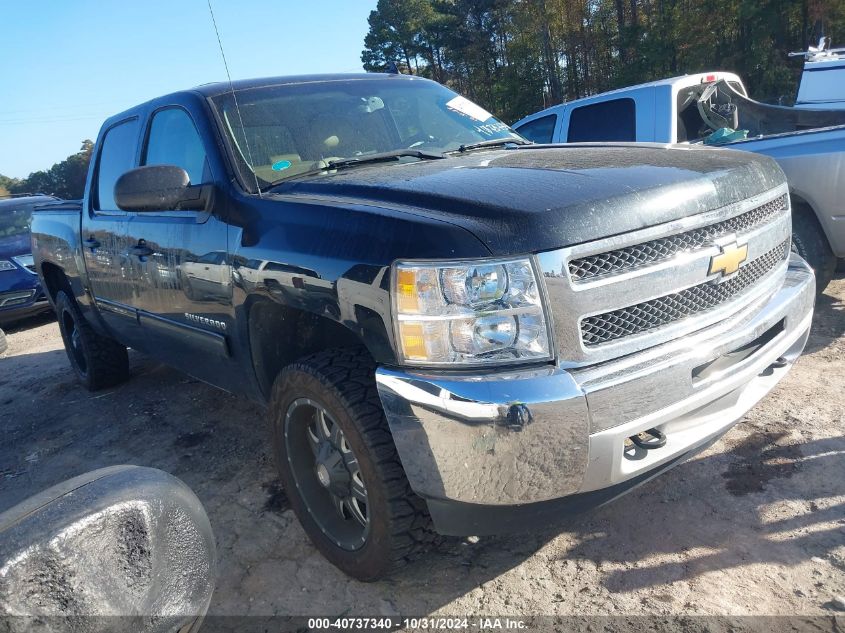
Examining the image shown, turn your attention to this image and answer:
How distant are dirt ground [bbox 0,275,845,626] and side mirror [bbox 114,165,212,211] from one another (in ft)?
4.86

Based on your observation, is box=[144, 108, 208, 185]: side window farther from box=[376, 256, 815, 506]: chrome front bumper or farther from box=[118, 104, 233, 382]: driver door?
box=[376, 256, 815, 506]: chrome front bumper

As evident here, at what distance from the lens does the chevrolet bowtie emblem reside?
225 cm

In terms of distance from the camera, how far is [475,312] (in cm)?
189

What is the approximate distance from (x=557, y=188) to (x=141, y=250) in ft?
7.77

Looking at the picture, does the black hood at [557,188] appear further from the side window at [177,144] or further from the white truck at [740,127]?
the white truck at [740,127]

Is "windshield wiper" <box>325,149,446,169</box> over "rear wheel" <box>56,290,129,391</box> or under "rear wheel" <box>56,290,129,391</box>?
over

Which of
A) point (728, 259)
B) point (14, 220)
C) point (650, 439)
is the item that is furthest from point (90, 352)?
point (14, 220)

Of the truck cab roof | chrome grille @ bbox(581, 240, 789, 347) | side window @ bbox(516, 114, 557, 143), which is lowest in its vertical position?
chrome grille @ bbox(581, 240, 789, 347)

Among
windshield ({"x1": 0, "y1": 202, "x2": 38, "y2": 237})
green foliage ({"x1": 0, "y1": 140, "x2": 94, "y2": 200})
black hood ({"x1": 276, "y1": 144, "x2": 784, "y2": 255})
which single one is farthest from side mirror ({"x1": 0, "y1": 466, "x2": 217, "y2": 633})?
green foliage ({"x1": 0, "y1": 140, "x2": 94, "y2": 200})

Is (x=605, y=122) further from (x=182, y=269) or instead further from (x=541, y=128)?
(x=182, y=269)

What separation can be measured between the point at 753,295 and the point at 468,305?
127 centimetres

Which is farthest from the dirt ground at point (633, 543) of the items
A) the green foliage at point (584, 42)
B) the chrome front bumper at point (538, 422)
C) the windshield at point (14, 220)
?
the green foliage at point (584, 42)

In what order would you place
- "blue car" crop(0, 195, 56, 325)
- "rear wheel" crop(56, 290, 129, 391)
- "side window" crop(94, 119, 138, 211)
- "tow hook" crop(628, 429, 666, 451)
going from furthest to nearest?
"blue car" crop(0, 195, 56, 325), "rear wheel" crop(56, 290, 129, 391), "side window" crop(94, 119, 138, 211), "tow hook" crop(628, 429, 666, 451)

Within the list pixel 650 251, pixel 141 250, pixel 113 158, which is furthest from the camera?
pixel 113 158
